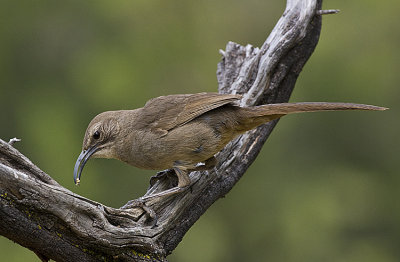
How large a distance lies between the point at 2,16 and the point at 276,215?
4.86 metres

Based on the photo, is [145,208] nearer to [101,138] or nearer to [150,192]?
[150,192]

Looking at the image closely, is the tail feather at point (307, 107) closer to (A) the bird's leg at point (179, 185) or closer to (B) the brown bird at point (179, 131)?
(B) the brown bird at point (179, 131)

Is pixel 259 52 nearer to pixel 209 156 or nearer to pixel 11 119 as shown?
pixel 209 156

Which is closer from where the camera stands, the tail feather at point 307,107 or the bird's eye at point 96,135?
the tail feather at point 307,107

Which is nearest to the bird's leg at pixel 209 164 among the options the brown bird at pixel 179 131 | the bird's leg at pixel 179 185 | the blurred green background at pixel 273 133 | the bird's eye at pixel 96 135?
the brown bird at pixel 179 131

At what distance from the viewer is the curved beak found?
17.7 feet

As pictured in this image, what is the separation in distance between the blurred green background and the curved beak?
11.1 ft

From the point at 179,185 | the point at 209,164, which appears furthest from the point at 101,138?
the point at 209,164

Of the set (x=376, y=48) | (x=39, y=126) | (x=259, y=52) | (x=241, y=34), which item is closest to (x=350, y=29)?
(x=376, y=48)

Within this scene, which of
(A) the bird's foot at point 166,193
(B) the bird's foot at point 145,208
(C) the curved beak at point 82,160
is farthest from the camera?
(C) the curved beak at point 82,160

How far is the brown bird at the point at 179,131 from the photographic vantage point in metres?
5.43

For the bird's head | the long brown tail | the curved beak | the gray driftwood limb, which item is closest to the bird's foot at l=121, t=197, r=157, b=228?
the gray driftwood limb

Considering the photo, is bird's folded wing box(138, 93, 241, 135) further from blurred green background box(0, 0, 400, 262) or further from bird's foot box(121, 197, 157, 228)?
blurred green background box(0, 0, 400, 262)

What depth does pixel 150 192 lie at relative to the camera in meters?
5.48
